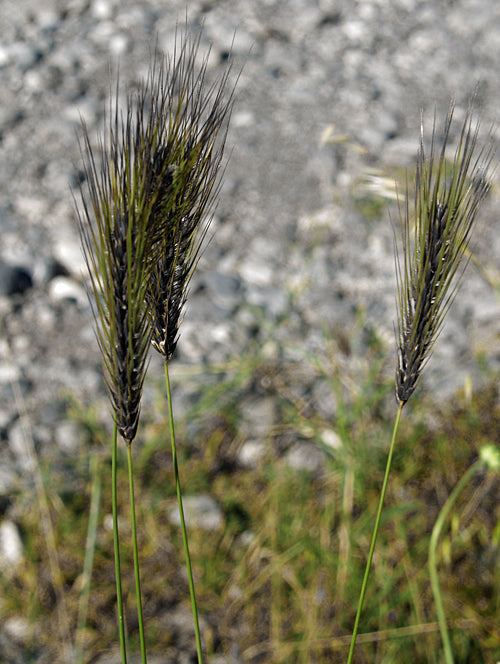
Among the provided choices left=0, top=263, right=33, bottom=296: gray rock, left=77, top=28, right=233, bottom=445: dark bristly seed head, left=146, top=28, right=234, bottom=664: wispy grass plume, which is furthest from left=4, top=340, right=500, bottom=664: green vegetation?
left=77, top=28, right=233, bottom=445: dark bristly seed head

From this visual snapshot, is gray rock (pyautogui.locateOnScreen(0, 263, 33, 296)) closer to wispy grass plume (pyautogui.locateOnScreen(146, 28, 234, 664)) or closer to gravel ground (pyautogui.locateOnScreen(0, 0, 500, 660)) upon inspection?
gravel ground (pyautogui.locateOnScreen(0, 0, 500, 660))

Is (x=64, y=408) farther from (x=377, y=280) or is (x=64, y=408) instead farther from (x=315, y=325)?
(x=377, y=280)

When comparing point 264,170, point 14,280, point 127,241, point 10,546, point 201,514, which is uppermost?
point 127,241

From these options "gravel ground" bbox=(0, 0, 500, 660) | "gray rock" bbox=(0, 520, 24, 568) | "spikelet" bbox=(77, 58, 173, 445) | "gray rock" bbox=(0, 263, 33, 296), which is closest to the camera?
"spikelet" bbox=(77, 58, 173, 445)

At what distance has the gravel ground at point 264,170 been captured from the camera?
221cm

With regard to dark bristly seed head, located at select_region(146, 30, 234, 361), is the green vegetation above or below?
below

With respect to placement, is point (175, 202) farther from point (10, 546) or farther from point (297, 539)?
point (10, 546)

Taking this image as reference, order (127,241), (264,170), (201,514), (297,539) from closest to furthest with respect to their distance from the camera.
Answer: (127,241)
(297,539)
(201,514)
(264,170)

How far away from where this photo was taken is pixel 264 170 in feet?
9.24

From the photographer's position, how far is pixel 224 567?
5.51 feet

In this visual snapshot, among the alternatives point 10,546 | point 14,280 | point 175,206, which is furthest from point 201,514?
point 175,206

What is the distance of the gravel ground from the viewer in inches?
86.8

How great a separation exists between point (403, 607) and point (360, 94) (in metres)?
2.35

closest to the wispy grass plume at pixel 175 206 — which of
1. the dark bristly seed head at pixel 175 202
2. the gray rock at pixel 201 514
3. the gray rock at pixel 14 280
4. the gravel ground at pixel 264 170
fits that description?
the dark bristly seed head at pixel 175 202
